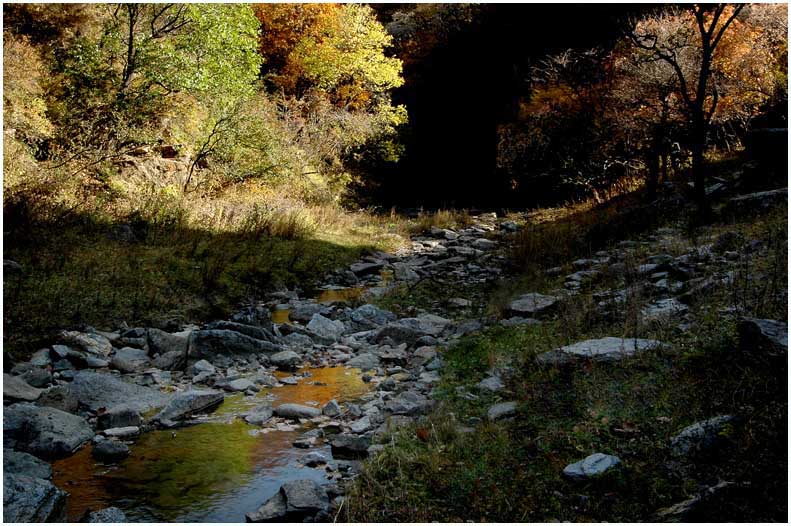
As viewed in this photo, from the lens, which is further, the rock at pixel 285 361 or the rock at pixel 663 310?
the rock at pixel 285 361

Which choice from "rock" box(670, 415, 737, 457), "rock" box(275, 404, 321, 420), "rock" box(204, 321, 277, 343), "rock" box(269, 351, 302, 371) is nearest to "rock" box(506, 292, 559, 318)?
"rock" box(269, 351, 302, 371)

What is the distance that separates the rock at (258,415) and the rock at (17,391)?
1.96 meters

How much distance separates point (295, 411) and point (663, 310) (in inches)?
154

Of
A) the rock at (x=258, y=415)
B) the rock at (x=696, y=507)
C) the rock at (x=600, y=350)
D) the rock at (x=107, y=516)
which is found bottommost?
the rock at (x=258, y=415)

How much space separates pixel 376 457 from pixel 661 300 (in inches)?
162

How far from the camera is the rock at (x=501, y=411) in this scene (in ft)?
16.3

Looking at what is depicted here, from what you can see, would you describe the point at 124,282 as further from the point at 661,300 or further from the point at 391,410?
the point at 661,300

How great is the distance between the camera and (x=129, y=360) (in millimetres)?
6871

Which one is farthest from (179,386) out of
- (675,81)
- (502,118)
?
(502,118)

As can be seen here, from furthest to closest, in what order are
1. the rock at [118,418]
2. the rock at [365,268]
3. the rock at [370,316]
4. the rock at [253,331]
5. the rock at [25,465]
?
the rock at [365,268]
the rock at [370,316]
the rock at [253,331]
the rock at [118,418]
the rock at [25,465]

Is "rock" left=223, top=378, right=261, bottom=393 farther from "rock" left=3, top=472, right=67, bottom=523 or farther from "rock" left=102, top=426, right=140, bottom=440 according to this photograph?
"rock" left=3, top=472, right=67, bottom=523

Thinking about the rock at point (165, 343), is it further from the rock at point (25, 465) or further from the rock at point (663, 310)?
the rock at point (663, 310)

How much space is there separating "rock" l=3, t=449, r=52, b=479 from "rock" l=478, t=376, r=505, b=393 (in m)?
3.55

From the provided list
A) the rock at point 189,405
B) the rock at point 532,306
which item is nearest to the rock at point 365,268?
the rock at point 532,306
